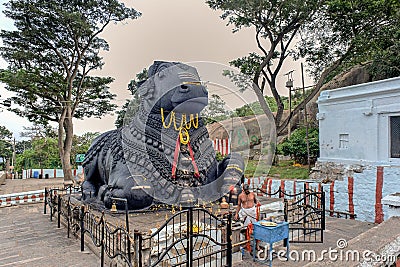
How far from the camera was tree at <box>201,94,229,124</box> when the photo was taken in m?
5.09

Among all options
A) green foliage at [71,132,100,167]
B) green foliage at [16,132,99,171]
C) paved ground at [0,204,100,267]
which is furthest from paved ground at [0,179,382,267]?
green foliage at [16,132,99,171]

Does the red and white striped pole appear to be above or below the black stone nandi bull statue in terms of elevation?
below

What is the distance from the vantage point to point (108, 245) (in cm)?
391

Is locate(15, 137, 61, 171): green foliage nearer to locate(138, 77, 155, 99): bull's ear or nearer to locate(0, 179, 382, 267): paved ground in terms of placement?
locate(0, 179, 382, 267): paved ground

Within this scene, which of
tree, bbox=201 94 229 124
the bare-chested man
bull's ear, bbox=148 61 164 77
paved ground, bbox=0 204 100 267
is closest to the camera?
paved ground, bbox=0 204 100 267

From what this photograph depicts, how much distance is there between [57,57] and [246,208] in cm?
1493

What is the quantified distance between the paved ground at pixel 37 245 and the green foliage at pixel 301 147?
13.4 metres

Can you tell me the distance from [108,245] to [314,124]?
1650cm

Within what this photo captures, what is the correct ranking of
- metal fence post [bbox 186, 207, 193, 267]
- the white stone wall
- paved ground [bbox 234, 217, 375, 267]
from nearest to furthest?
1. metal fence post [bbox 186, 207, 193, 267]
2. paved ground [bbox 234, 217, 375, 267]
3. the white stone wall

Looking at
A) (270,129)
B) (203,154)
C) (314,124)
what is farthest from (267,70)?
(203,154)

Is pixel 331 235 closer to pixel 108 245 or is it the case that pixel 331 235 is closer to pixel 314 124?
pixel 108 245

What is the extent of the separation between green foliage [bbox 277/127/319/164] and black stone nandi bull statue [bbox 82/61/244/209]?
11778 mm

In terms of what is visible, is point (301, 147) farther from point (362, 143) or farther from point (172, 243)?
point (172, 243)

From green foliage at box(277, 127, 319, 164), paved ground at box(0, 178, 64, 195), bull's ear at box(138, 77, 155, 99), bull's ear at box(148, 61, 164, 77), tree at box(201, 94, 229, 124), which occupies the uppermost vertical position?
bull's ear at box(148, 61, 164, 77)
